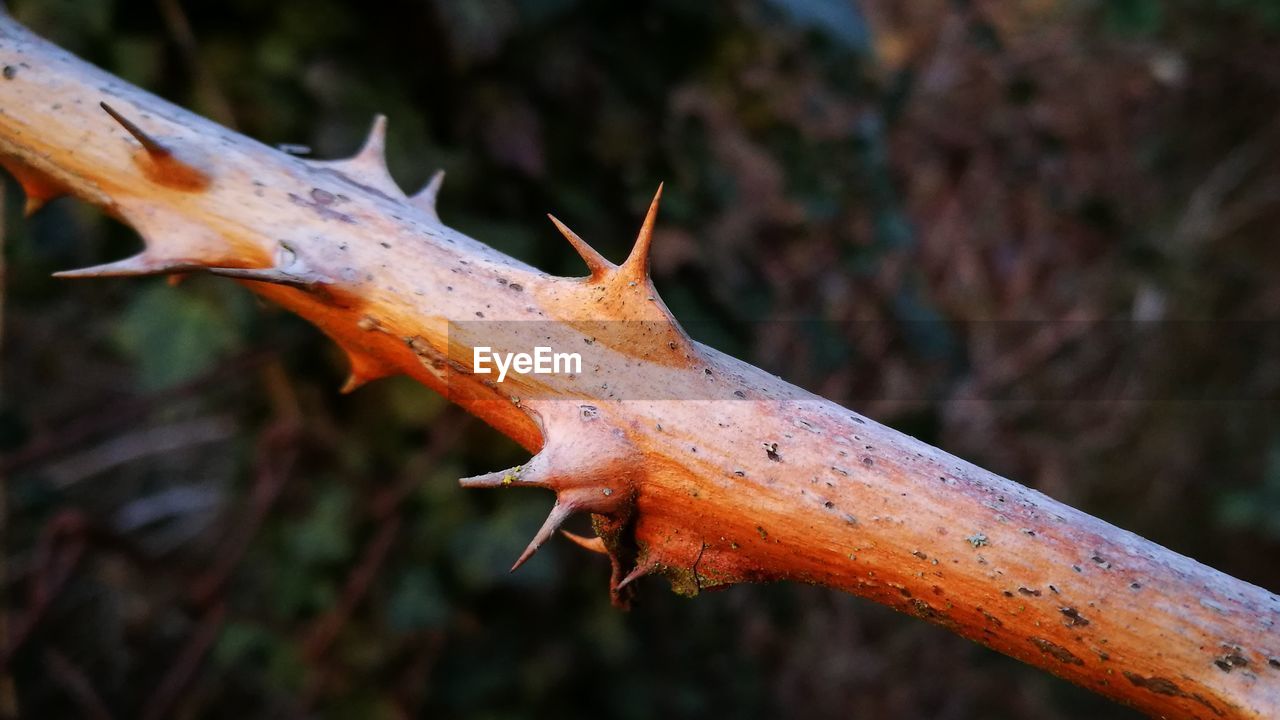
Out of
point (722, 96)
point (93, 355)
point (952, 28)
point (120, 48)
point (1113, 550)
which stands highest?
point (952, 28)

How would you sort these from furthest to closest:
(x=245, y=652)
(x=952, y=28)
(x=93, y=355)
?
(x=952, y=28) < (x=93, y=355) < (x=245, y=652)

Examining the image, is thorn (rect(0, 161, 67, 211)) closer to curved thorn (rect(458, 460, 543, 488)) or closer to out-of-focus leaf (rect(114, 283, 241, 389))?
curved thorn (rect(458, 460, 543, 488))

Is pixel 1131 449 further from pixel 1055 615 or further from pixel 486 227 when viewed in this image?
pixel 1055 615

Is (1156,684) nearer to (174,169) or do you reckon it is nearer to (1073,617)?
(1073,617)

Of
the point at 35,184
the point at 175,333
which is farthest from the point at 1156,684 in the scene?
the point at 175,333

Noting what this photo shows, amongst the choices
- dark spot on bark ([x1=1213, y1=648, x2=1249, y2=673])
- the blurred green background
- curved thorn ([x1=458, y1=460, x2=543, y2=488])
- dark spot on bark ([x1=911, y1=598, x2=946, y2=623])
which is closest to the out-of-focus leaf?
the blurred green background

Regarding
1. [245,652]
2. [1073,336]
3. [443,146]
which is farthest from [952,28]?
[245,652]
